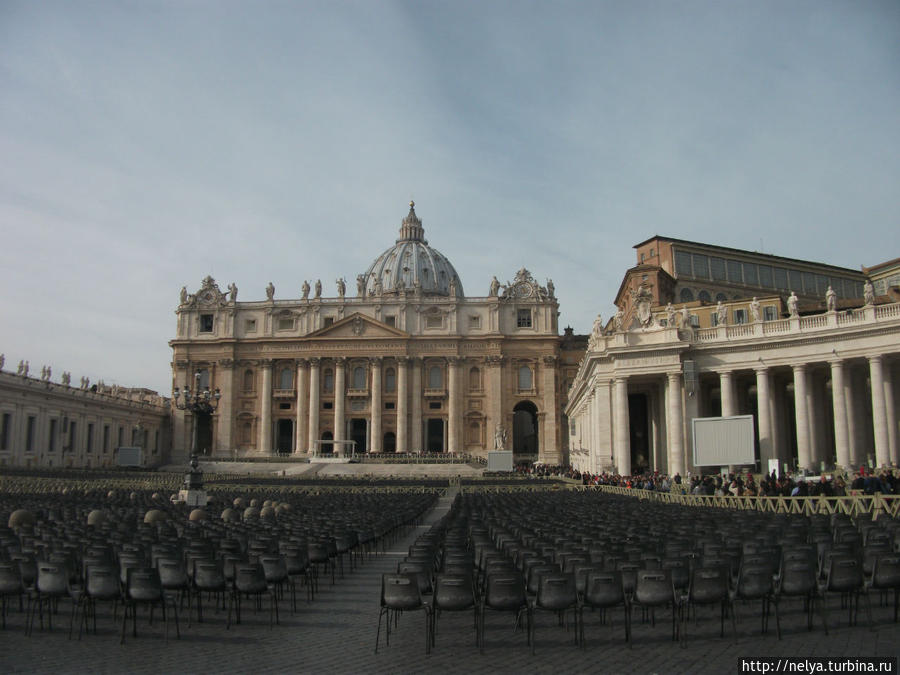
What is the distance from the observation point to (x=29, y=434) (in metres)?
68.8

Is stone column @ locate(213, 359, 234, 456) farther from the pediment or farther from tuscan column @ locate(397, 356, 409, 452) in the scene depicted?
tuscan column @ locate(397, 356, 409, 452)

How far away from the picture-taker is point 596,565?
35.2ft

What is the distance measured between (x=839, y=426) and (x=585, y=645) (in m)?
34.7

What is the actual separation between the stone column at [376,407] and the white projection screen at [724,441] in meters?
60.4

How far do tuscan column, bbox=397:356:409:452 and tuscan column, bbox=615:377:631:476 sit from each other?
50.9m

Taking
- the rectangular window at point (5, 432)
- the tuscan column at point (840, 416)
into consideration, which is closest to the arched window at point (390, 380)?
the rectangular window at point (5, 432)

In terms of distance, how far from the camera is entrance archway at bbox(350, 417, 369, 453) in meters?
97.6

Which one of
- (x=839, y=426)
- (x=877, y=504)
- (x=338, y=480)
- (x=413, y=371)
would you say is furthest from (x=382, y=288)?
(x=877, y=504)

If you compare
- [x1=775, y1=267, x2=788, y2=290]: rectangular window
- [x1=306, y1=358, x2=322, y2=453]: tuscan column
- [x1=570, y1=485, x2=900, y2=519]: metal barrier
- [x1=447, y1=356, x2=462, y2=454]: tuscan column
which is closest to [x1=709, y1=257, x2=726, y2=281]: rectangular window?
[x1=775, y1=267, x2=788, y2=290]: rectangular window

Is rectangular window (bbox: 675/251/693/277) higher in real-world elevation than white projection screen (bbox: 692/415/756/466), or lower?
higher

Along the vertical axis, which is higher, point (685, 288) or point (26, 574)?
point (685, 288)

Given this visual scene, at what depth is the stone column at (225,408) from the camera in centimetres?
9600

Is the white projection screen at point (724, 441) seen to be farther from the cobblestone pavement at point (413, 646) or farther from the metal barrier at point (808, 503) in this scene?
the cobblestone pavement at point (413, 646)

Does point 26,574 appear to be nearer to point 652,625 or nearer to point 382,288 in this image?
point 652,625
